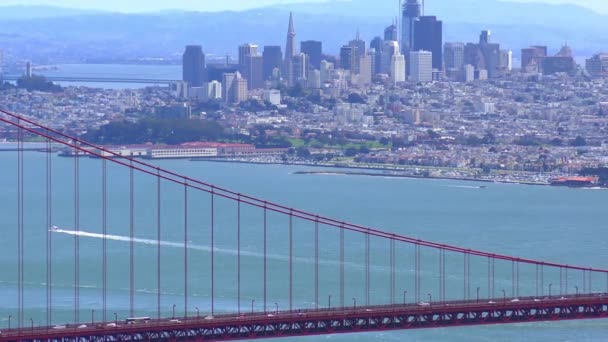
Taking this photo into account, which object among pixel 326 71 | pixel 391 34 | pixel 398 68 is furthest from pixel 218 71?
pixel 391 34

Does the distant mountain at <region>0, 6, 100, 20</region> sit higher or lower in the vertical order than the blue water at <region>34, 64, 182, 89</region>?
higher

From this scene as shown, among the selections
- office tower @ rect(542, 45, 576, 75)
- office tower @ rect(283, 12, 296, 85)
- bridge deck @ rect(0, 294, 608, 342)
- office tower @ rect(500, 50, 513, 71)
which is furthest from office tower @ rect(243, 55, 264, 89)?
bridge deck @ rect(0, 294, 608, 342)

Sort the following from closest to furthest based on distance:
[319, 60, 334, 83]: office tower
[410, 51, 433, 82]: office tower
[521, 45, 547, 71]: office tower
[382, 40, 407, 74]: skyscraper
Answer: [319, 60, 334, 83]: office tower, [410, 51, 433, 82]: office tower, [521, 45, 547, 71]: office tower, [382, 40, 407, 74]: skyscraper

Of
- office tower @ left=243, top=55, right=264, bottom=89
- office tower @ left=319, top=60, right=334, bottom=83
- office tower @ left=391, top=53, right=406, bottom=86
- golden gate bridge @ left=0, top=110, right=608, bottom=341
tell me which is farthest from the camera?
office tower @ left=243, top=55, right=264, bottom=89

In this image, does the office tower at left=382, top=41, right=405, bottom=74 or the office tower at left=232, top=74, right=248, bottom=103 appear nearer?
the office tower at left=232, top=74, right=248, bottom=103

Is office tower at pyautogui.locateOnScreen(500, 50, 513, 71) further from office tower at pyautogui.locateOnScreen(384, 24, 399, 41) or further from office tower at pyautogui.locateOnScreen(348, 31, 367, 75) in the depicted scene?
office tower at pyautogui.locateOnScreen(384, 24, 399, 41)

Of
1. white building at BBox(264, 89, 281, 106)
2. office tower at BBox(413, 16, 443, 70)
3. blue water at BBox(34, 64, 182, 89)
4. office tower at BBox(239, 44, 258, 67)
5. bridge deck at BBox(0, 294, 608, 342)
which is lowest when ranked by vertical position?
bridge deck at BBox(0, 294, 608, 342)
